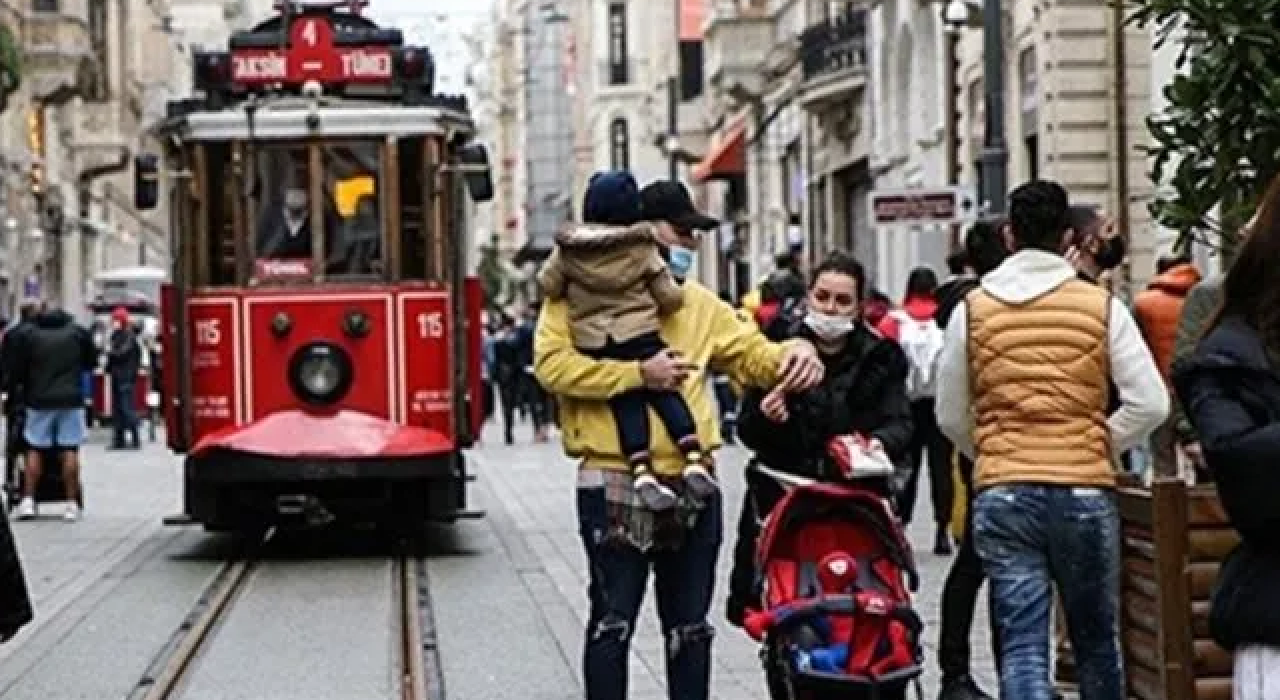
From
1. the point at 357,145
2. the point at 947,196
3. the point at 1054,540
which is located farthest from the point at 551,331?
the point at 947,196

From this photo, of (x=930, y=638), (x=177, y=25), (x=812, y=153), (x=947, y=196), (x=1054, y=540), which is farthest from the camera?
(x=177, y=25)

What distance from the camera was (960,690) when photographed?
11.4 meters

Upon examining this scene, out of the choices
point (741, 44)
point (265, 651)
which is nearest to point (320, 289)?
point (265, 651)

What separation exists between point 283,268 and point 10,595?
34.0ft

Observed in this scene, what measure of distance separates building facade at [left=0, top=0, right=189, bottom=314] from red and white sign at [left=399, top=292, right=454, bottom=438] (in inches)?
1243

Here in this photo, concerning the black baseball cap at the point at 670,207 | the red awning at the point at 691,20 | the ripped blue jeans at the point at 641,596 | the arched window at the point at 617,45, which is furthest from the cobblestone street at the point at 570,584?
the arched window at the point at 617,45

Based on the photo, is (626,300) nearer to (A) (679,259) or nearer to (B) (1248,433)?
(A) (679,259)

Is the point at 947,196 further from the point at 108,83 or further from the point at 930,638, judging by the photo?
the point at 108,83

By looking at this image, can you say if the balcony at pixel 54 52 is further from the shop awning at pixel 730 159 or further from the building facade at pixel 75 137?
the shop awning at pixel 730 159

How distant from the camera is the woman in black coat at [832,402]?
32.3ft

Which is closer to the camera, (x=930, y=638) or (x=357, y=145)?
(x=930, y=638)

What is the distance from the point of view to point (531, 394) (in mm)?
43062

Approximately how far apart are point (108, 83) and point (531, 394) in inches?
1350

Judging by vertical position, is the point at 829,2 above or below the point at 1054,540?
above
